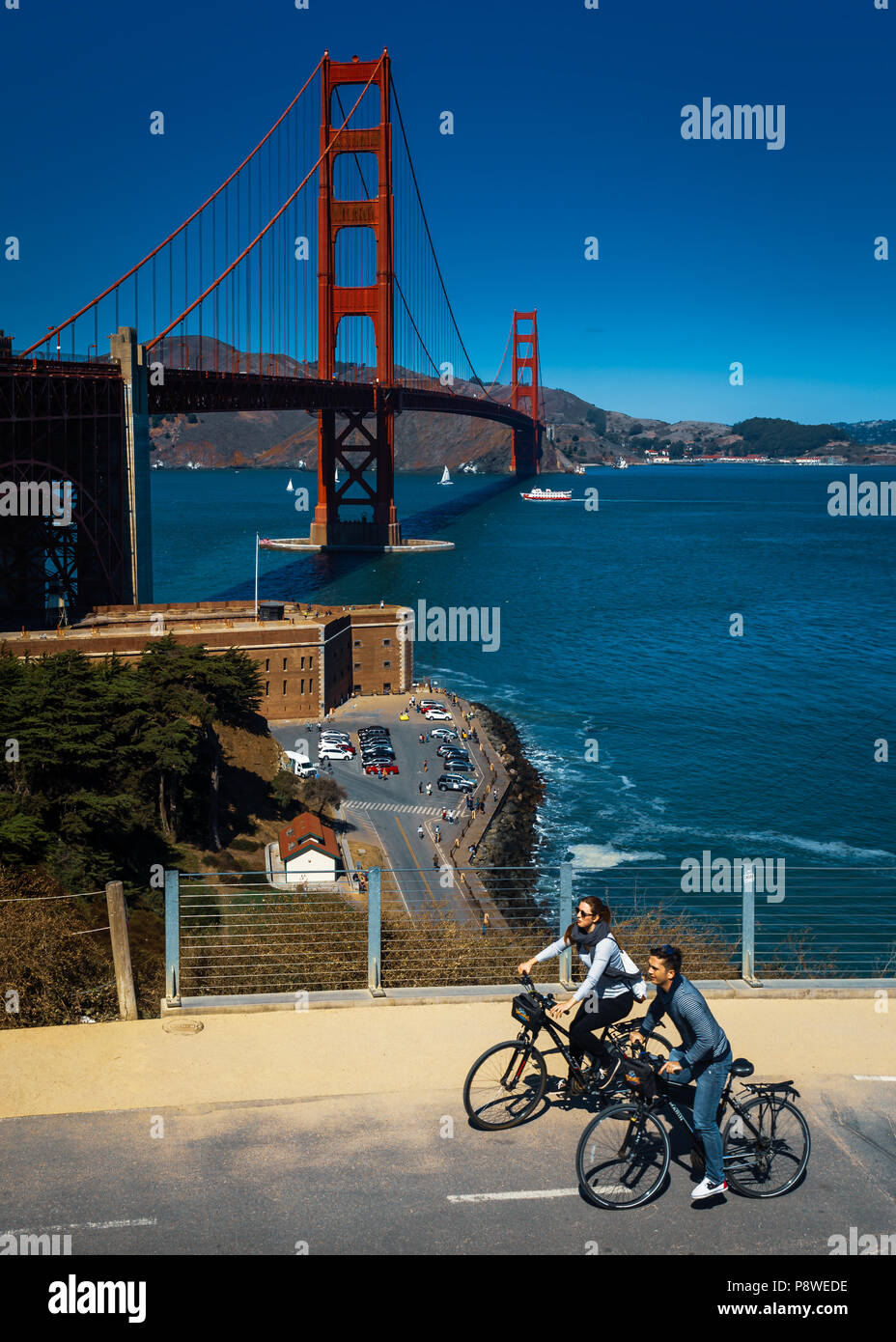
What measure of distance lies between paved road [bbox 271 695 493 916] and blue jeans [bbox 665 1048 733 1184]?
700 inches

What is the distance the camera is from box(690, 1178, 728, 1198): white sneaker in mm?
4875

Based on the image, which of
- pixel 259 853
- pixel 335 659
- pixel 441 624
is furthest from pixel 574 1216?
pixel 441 624

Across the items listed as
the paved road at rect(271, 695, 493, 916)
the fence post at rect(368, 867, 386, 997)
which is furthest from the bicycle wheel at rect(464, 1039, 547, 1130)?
the paved road at rect(271, 695, 493, 916)

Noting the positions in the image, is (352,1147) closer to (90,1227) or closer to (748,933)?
(90,1227)

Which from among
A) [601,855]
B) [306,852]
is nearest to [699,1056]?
[306,852]

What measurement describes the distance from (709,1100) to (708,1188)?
1.07 ft

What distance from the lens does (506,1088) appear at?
554cm

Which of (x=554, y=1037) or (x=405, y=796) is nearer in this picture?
(x=554, y=1037)

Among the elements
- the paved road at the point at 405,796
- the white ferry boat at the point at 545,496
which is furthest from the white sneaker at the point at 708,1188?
the white ferry boat at the point at 545,496

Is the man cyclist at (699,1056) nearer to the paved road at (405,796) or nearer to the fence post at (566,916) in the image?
the fence post at (566,916)

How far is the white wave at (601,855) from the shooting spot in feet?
91.3

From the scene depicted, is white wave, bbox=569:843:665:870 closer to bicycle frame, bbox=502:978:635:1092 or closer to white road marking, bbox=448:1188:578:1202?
bicycle frame, bbox=502:978:635:1092

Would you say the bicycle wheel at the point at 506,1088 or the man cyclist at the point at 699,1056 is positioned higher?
the man cyclist at the point at 699,1056
